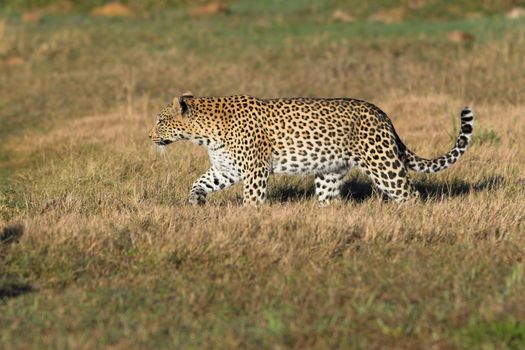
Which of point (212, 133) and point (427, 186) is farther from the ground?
point (212, 133)

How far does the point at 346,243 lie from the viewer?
8.45m

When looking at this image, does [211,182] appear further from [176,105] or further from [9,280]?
[9,280]

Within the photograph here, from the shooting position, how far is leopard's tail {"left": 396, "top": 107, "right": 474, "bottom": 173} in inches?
408

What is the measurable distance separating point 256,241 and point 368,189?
3.78 m

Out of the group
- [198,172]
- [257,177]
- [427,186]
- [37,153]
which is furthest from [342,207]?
[37,153]

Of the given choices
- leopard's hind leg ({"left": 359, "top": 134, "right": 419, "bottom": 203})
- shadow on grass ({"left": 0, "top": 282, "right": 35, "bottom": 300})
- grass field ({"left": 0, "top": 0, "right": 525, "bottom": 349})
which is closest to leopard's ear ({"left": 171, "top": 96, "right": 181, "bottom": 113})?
grass field ({"left": 0, "top": 0, "right": 525, "bottom": 349})

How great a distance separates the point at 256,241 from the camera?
26.9ft

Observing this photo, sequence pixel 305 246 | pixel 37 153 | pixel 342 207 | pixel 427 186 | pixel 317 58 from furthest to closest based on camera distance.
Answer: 1. pixel 317 58
2. pixel 37 153
3. pixel 427 186
4. pixel 342 207
5. pixel 305 246

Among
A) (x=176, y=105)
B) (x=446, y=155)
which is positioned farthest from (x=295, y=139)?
(x=446, y=155)

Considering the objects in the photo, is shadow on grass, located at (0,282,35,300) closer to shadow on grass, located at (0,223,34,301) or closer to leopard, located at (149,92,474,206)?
shadow on grass, located at (0,223,34,301)

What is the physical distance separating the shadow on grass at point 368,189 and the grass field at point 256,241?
0.03m

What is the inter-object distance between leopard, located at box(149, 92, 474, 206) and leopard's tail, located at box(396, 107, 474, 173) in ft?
0.04

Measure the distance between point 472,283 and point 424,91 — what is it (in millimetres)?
11337

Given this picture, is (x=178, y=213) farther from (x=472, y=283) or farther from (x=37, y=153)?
(x=37, y=153)
